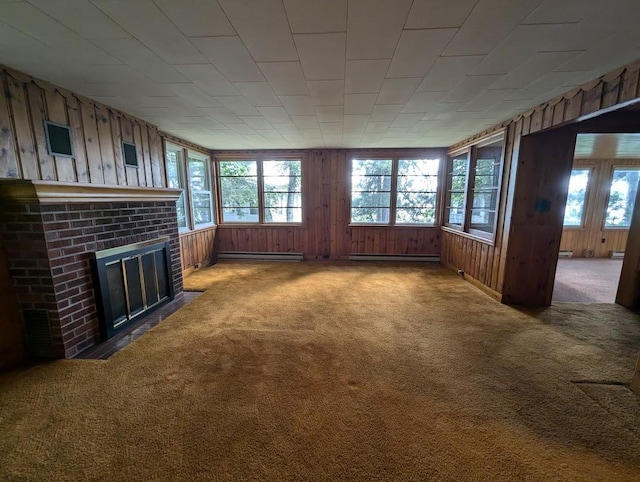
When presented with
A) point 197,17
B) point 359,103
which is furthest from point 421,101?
point 197,17

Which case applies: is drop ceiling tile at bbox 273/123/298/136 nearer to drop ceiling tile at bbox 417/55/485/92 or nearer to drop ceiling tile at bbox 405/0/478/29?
drop ceiling tile at bbox 417/55/485/92

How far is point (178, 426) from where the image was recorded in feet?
5.02

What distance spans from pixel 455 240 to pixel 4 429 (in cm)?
541

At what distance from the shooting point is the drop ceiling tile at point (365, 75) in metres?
1.90

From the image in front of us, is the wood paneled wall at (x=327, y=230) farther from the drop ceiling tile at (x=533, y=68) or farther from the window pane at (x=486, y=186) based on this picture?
the drop ceiling tile at (x=533, y=68)

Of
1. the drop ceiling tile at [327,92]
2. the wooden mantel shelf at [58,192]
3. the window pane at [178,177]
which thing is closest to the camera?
the wooden mantel shelf at [58,192]

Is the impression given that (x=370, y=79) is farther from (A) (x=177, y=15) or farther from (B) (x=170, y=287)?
(B) (x=170, y=287)

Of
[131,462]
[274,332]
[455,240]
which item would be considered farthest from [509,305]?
[131,462]

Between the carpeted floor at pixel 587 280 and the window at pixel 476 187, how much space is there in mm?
1403

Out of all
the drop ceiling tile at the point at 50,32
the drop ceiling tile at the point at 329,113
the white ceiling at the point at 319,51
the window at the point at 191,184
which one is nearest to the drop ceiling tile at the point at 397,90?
the white ceiling at the point at 319,51

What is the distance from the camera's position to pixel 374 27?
4.94ft

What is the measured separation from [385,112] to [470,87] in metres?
0.90

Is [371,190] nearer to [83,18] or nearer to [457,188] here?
[457,188]

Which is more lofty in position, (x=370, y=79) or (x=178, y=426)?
(x=370, y=79)
